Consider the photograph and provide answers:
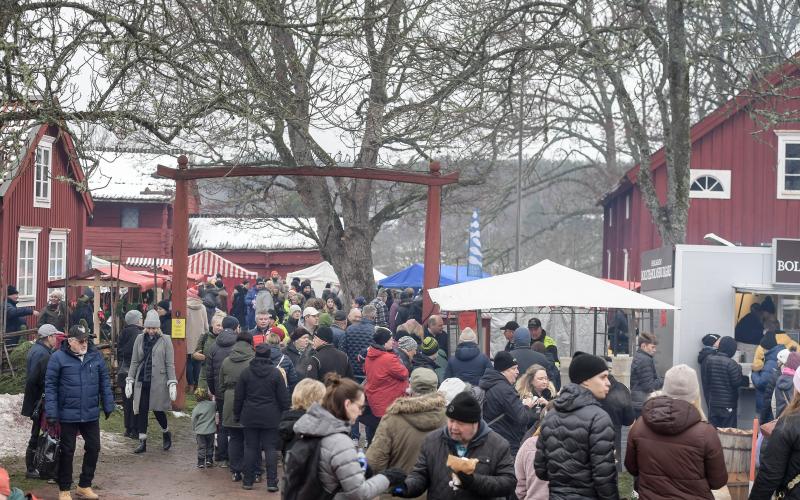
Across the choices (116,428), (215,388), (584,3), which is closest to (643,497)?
(215,388)

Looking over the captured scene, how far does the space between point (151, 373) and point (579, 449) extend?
29.8 feet

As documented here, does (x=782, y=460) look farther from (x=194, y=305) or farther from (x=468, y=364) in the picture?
(x=194, y=305)

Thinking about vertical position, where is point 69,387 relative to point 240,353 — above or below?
below

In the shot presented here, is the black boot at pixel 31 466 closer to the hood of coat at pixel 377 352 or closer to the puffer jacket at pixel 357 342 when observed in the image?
the hood of coat at pixel 377 352

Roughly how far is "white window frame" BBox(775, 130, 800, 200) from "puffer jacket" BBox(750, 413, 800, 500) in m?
25.2

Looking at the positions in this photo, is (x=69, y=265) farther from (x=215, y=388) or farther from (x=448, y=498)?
(x=448, y=498)

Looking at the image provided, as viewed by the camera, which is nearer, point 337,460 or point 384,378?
point 337,460

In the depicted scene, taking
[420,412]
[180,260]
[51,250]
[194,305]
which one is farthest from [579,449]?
[51,250]

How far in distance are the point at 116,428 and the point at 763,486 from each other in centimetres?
1162

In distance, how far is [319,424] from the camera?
657cm

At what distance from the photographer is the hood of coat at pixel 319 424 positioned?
21.5 feet

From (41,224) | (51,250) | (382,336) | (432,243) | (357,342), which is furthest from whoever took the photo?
(51,250)

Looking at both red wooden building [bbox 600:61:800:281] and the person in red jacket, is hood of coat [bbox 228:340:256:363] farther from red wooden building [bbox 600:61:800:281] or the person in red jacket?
red wooden building [bbox 600:61:800:281]

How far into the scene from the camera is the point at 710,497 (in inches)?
273
